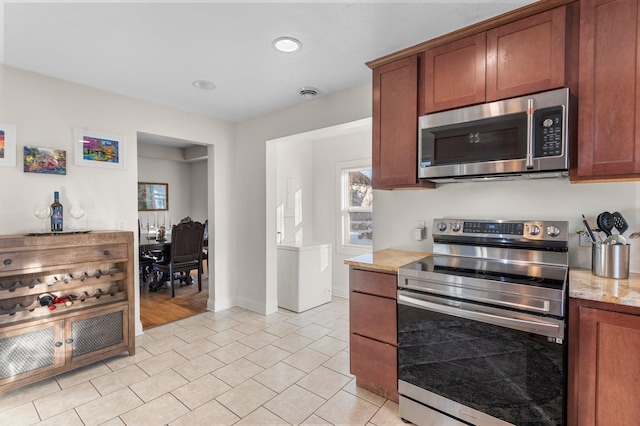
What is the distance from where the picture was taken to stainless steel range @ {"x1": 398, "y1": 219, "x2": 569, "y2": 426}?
142cm

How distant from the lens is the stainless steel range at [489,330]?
4.66ft

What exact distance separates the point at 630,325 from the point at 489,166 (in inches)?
38.2

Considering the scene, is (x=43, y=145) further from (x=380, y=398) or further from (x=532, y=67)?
(x=532, y=67)

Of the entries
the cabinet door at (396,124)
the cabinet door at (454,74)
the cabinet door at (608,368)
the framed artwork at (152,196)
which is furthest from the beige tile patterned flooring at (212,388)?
the framed artwork at (152,196)

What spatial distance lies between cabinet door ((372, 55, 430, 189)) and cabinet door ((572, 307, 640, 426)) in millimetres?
1220

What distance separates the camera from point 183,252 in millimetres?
4492

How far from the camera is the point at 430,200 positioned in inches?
96.0

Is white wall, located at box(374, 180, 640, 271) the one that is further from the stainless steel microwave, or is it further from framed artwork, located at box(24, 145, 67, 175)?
framed artwork, located at box(24, 145, 67, 175)

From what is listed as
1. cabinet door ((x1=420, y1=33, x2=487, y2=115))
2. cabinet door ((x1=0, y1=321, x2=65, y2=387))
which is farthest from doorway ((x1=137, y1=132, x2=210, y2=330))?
cabinet door ((x1=420, y1=33, x2=487, y2=115))

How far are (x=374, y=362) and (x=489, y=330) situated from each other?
2.67 ft

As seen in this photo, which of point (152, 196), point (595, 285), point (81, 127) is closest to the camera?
point (595, 285)

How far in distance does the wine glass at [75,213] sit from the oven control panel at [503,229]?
2.98 meters

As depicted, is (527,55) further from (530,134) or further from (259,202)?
(259,202)

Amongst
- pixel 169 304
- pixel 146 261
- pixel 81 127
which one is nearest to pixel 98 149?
pixel 81 127
